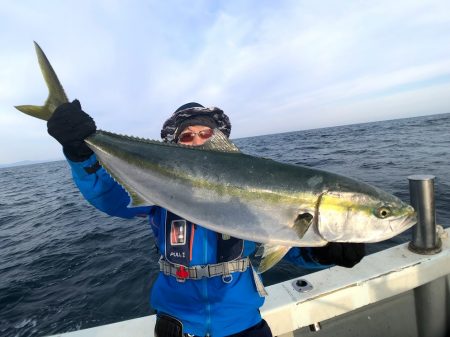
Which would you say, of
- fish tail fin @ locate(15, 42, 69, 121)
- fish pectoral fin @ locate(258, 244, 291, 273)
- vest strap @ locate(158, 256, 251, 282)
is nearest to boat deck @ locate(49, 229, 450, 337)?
vest strap @ locate(158, 256, 251, 282)

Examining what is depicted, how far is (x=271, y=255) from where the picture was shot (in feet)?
8.04

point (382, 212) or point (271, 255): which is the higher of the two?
point (382, 212)

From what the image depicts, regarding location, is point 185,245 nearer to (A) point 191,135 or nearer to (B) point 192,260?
(B) point 192,260

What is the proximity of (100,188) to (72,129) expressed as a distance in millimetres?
651

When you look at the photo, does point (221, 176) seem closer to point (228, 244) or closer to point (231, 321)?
point (228, 244)

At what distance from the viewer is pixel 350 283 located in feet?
12.0

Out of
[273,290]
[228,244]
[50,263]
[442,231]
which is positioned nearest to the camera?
[228,244]

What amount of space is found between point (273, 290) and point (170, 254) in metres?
1.62

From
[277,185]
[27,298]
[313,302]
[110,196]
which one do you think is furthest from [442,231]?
[27,298]

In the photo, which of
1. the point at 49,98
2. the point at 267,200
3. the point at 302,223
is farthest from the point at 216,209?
the point at 49,98

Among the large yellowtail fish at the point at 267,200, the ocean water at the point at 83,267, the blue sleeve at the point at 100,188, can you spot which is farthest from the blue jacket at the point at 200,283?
the ocean water at the point at 83,267

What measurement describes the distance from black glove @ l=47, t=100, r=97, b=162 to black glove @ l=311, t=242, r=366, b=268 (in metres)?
2.55

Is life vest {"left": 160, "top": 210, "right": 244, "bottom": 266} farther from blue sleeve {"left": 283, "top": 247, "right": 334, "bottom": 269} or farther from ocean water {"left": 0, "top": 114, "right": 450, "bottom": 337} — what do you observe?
ocean water {"left": 0, "top": 114, "right": 450, "bottom": 337}

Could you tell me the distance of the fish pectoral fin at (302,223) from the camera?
2.38 m
